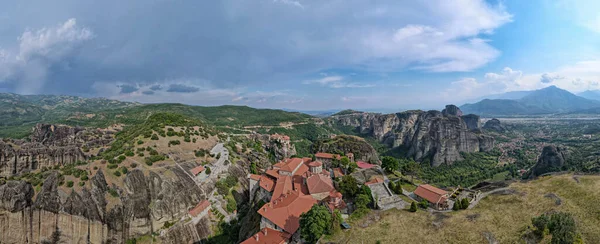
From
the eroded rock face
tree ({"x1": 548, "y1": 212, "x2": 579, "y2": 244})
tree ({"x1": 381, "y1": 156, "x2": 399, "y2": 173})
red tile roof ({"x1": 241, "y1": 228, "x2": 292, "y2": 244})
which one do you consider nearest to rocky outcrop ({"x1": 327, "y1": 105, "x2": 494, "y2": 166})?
tree ({"x1": 381, "y1": 156, "x2": 399, "y2": 173})

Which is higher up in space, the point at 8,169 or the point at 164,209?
the point at 8,169

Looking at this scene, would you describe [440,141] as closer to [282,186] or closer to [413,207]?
[413,207]

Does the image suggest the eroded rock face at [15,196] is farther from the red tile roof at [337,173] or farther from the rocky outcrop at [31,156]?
the red tile roof at [337,173]

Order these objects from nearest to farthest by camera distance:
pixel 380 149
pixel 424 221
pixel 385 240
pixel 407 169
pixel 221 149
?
pixel 385 240 → pixel 424 221 → pixel 407 169 → pixel 221 149 → pixel 380 149

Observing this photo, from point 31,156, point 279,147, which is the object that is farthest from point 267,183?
point 31,156

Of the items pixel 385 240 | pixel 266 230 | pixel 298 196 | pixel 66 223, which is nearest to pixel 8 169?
pixel 66 223

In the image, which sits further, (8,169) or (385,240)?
(8,169)

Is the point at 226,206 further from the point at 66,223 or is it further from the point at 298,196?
the point at 66,223
